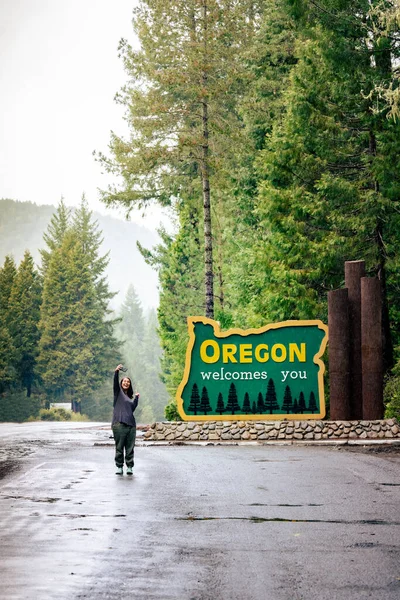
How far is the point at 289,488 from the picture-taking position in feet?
45.9

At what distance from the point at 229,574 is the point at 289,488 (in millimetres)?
6252

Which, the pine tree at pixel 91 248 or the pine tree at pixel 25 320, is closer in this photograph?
the pine tree at pixel 25 320

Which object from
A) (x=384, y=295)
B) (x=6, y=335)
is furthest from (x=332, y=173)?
(x=6, y=335)

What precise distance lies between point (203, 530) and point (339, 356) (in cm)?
1399

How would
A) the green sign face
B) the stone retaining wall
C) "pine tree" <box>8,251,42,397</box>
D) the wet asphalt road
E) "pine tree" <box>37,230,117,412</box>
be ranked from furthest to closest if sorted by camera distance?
"pine tree" <box>37,230,117,412</box> → "pine tree" <box>8,251,42,397</box> → the green sign face → the stone retaining wall → the wet asphalt road

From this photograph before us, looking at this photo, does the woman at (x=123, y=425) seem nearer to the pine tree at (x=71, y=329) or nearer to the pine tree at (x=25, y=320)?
the pine tree at (x=25, y=320)

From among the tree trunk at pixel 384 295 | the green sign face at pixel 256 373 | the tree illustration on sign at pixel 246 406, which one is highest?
the tree trunk at pixel 384 295

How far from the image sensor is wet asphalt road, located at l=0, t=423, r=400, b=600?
7.43 metres

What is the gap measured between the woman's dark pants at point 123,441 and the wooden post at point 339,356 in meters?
8.22

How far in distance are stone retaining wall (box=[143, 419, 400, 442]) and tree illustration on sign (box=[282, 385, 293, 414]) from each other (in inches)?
20.6

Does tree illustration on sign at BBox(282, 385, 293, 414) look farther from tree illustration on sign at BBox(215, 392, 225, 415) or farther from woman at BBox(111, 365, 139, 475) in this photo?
woman at BBox(111, 365, 139, 475)

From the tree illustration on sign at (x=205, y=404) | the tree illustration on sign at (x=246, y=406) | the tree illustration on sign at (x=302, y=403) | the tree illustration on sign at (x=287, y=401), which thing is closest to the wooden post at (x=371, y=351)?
the tree illustration on sign at (x=302, y=403)

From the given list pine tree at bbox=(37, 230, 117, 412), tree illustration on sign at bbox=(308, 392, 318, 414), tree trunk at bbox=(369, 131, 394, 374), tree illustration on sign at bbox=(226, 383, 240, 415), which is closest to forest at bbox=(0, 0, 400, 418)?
tree trunk at bbox=(369, 131, 394, 374)

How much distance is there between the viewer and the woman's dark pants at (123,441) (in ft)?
53.8
